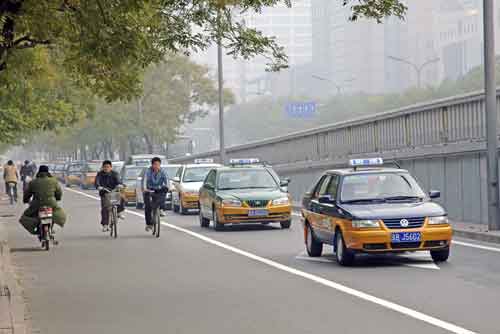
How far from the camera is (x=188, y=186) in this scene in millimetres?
36938

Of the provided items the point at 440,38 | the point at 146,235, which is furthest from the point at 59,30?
the point at 440,38

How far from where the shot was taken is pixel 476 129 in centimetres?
2717

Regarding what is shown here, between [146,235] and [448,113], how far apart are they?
7811mm

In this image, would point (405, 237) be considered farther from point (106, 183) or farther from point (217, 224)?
point (106, 183)

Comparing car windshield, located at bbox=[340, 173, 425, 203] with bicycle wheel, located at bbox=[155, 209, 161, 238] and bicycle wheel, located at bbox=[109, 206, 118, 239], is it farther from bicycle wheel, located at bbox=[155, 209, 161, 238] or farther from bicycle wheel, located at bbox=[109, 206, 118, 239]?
bicycle wheel, located at bbox=[109, 206, 118, 239]

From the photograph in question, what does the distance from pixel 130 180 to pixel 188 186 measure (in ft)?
33.2

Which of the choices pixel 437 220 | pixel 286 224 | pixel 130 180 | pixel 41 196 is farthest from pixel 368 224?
pixel 130 180

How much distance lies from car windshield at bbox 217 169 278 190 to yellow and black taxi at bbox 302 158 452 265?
31.2 ft

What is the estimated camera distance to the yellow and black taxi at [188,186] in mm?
36906

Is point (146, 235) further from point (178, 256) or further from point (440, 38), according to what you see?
point (440, 38)

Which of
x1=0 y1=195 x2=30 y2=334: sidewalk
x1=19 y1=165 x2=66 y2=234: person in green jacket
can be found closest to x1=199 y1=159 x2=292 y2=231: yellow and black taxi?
x1=19 y1=165 x2=66 y2=234: person in green jacket

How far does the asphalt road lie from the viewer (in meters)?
11.2

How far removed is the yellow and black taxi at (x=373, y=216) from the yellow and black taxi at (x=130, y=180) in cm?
2612

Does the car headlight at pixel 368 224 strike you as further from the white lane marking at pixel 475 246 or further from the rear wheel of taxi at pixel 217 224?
the rear wheel of taxi at pixel 217 224
